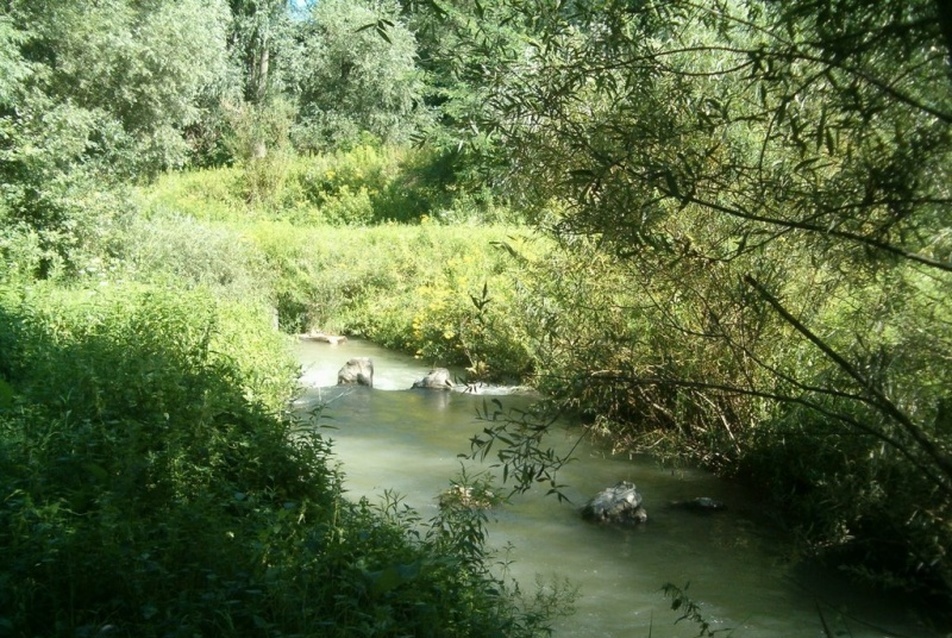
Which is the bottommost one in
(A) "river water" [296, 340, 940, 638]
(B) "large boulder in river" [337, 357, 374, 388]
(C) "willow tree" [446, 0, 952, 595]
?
(A) "river water" [296, 340, 940, 638]

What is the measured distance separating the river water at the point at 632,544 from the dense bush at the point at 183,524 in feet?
3.09

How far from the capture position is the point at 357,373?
15.3m

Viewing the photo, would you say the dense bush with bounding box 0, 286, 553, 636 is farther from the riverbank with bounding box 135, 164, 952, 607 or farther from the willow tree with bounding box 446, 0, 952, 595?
the willow tree with bounding box 446, 0, 952, 595

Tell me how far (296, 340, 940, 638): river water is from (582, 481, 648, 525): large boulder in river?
4.8 inches

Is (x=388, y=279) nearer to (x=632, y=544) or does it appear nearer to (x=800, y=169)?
(x=632, y=544)

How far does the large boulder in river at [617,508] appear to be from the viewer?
31.7 feet

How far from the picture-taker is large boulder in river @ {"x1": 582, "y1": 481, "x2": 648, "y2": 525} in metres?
9.66

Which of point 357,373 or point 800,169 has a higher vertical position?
point 800,169

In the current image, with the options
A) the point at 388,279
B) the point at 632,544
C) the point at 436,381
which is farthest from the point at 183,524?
the point at 388,279

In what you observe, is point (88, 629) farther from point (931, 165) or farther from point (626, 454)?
point (626, 454)

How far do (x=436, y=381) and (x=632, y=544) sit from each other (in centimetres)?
644

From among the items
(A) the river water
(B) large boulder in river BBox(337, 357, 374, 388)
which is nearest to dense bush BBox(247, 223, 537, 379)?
(B) large boulder in river BBox(337, 357, 374, 388)

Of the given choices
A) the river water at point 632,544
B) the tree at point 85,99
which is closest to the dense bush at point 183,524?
the river water at point 632,544

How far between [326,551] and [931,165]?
349 centimetres
